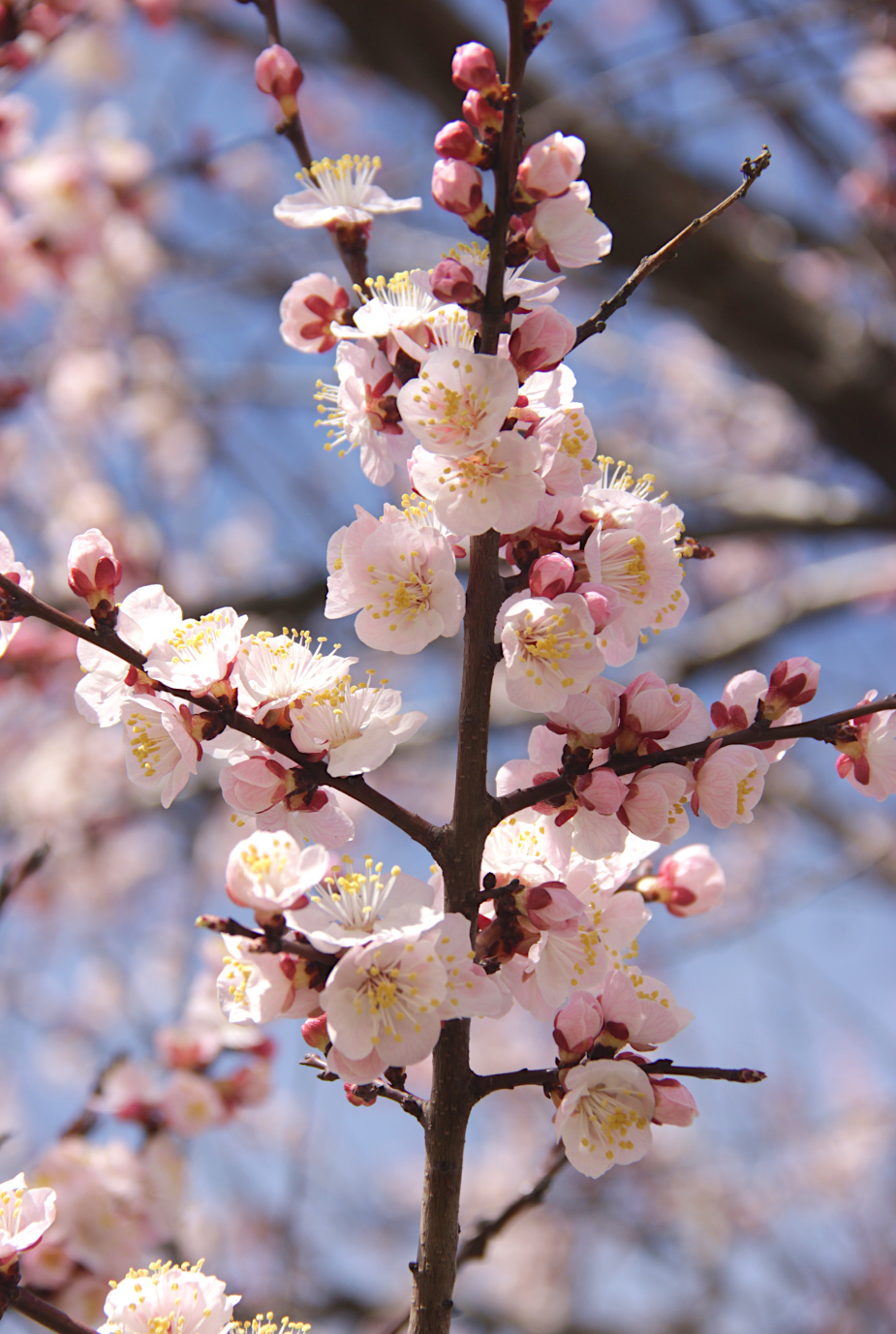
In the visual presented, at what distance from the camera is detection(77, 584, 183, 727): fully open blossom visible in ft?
3.46

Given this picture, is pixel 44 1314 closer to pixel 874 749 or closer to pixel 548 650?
pixel 548 650

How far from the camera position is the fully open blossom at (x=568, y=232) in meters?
1.03

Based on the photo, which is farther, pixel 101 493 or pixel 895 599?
pixel 101 493

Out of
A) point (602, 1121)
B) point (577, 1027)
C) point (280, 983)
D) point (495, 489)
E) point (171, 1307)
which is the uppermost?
point (495, 489)

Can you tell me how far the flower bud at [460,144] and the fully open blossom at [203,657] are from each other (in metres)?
0.50

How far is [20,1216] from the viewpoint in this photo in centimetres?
107

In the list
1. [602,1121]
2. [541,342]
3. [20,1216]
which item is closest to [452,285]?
[541,342]

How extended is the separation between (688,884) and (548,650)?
0.45 metres

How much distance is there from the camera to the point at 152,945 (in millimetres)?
7617

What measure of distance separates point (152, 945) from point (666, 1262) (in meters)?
4.13

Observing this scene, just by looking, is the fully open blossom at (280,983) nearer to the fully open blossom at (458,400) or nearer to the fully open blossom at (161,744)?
the fully open blossom at (161,744)

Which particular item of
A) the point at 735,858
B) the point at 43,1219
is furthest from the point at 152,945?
the point at 43,1219

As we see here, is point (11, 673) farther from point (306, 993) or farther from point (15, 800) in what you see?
point (15, 800)

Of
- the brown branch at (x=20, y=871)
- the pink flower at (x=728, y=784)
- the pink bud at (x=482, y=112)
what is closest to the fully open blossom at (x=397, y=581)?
the pink flower at (x=728, y=784)
